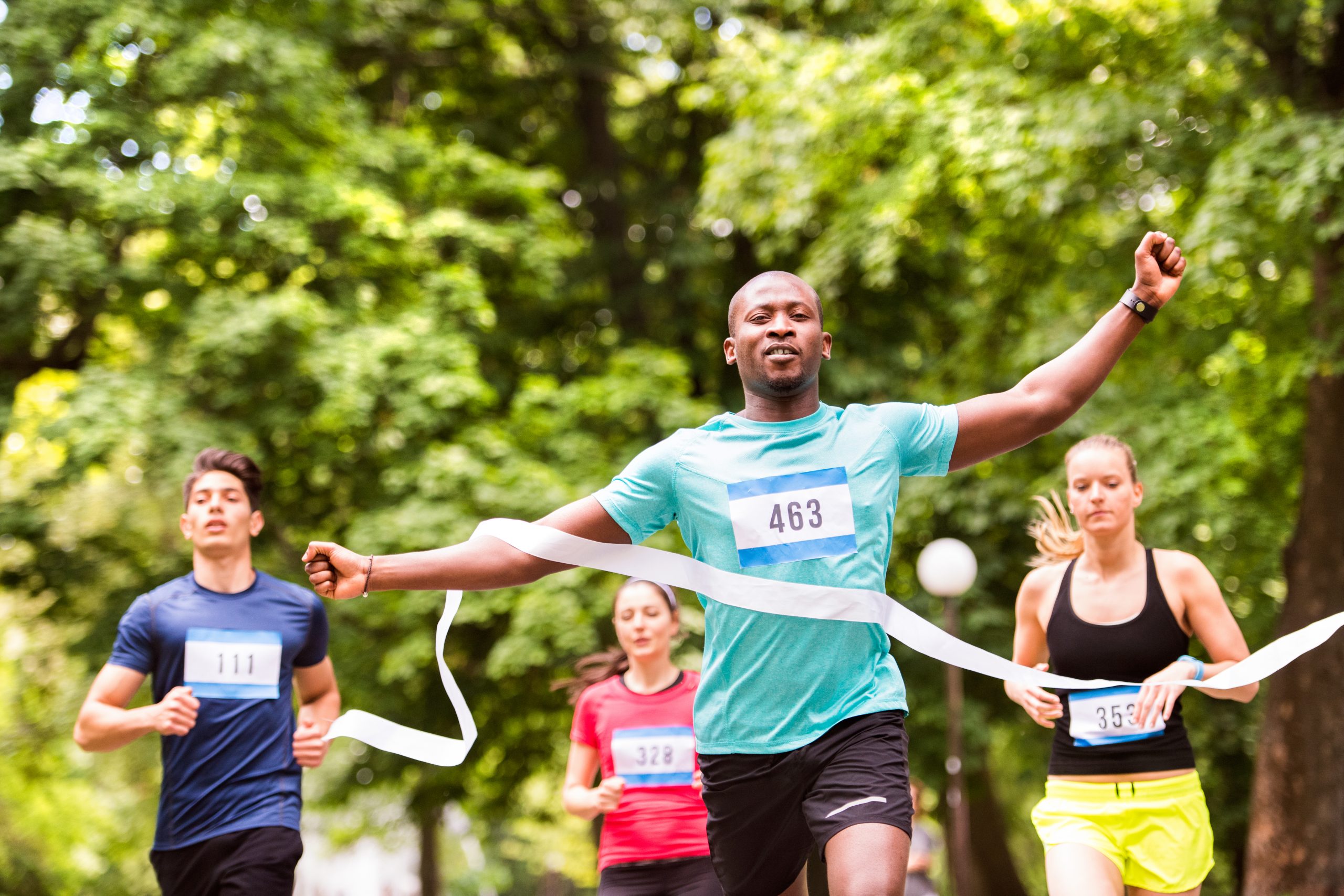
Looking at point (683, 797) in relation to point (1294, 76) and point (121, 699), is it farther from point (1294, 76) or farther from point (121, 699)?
point (1294, 76)

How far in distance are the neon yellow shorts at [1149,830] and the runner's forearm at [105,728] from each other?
313 centimetres

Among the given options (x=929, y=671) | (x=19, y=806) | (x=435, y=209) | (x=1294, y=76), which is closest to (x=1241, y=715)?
(x=929, y=671)

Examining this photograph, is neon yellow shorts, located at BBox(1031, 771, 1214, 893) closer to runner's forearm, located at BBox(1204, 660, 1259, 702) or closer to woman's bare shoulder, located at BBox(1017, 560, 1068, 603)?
runner's forearm, located at BBox(1204, 660, 1259, 702)

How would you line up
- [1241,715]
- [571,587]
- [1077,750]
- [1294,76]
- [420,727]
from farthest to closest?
[1241,715] < [420,727] < [571,587] < [1294,76] < [1077,750]

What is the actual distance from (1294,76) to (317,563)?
9030 mm

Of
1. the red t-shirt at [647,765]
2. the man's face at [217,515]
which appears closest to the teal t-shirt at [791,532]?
the red t-shirt at [647,765]

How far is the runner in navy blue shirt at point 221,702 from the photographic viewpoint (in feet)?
14.5

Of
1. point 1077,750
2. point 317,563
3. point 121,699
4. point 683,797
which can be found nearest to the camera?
point 317,563

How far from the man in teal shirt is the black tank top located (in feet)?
4.19

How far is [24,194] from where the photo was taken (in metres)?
10.8

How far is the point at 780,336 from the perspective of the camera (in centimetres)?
312

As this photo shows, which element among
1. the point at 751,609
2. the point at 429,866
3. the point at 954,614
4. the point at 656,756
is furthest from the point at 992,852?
the point at 751,609

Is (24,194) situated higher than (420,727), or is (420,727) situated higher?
(24,194)

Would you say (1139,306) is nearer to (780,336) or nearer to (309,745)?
(780,336)
